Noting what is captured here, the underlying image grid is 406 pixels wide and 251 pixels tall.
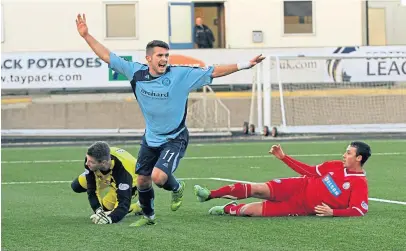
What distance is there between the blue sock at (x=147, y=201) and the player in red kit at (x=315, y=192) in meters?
0.58

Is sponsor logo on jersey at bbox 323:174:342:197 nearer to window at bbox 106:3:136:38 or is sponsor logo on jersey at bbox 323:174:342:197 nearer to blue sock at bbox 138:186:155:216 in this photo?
blue sock at bbox 138:186:155:216

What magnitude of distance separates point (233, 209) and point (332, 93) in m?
16.1

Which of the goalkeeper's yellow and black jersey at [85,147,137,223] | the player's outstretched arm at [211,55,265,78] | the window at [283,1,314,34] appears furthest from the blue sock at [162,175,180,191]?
the window at [283,1,314,34]

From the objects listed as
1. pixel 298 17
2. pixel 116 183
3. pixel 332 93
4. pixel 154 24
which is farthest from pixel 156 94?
pixel 298 17

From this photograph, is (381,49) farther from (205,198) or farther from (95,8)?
(205,198)

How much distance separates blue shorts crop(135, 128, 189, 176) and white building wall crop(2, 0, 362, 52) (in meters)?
22.6

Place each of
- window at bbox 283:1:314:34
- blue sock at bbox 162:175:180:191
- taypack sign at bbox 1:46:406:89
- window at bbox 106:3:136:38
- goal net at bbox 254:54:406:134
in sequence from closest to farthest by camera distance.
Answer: blue sock at bbox 162:175:180:191 < goal net at bbox 254:54:406:134 < taypack sign at bbox 1:46:406:89 < window at bbox 106:3:136:38 < window at bbox 283:1:314:34

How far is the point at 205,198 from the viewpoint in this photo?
973 centimetres

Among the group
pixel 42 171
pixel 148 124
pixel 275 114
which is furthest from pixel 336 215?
pixel 275 114

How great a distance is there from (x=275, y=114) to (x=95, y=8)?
1068cm

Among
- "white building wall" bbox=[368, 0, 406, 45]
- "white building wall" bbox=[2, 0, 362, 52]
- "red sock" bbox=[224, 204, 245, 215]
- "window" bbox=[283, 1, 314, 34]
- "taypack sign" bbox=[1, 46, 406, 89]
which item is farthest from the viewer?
"white building wall" bbox=[368, 0, 406, 45]

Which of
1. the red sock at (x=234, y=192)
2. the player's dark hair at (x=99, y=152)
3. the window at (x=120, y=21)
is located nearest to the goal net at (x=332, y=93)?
the window at (x=120, y=21)

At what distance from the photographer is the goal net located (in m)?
24.0

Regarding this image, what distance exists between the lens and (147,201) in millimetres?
9234
